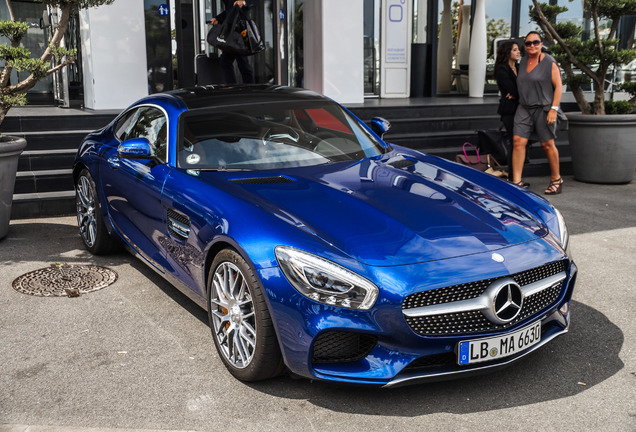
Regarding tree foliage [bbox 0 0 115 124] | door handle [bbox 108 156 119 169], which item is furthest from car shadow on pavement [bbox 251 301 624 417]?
tree foliage [bbox 0 0 115 124]

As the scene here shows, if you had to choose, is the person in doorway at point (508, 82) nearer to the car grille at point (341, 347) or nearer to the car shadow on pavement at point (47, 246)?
the car shadow on pavement at point (47, 246)

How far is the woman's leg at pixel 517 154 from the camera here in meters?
8.82

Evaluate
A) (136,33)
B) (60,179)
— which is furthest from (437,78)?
(60,179)

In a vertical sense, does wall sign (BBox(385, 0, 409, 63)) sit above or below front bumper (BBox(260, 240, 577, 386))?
above

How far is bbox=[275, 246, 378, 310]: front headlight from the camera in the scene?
3193 millimetres

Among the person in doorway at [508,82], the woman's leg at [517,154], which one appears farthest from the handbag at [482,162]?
the woman's leg at [517,154]

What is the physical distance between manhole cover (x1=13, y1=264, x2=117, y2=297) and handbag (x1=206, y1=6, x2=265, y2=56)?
455 centimetres

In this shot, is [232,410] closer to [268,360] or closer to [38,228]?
[268,360]

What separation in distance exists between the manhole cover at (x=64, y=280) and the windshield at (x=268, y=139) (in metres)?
1.49

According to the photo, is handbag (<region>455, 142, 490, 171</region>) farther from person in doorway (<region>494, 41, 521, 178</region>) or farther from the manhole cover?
the manhole cover

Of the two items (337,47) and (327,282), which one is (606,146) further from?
(327,282)

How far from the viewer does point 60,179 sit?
8031 millimetres

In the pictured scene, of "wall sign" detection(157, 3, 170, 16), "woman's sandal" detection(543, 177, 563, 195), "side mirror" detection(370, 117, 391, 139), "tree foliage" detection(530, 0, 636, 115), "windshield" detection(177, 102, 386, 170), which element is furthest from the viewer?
"wall sign" detection(157, 3, 170, 16)

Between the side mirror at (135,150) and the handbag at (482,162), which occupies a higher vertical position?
the side mirror at (135,150)
